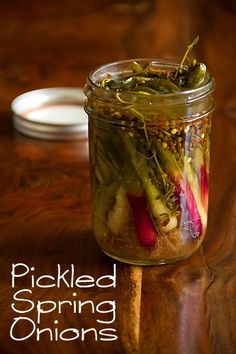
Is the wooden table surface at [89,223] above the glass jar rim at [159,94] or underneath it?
underneath

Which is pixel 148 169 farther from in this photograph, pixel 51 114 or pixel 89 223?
pixel 51 114

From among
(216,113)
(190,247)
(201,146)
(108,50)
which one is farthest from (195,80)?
(108,50)

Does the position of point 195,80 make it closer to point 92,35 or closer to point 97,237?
point 97,237

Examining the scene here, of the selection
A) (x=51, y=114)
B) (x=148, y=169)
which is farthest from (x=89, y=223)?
(x=51, y=114)

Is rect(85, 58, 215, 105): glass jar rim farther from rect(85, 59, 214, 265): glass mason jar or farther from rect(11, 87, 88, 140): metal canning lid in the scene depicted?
rect(11, 87, 88, 140): metal canning lid

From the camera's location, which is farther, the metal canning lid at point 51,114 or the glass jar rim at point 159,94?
the metal canning lid at point 51,114

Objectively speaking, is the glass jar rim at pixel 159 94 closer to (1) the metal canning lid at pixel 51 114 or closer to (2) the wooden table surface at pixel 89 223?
(2) the wooden table surface at pixel 89 223

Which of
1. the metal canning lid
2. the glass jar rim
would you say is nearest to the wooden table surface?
the metal canning lid

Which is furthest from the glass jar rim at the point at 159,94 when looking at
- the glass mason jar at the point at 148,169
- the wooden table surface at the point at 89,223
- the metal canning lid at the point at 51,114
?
the metal canning lid at the point at 51,114
